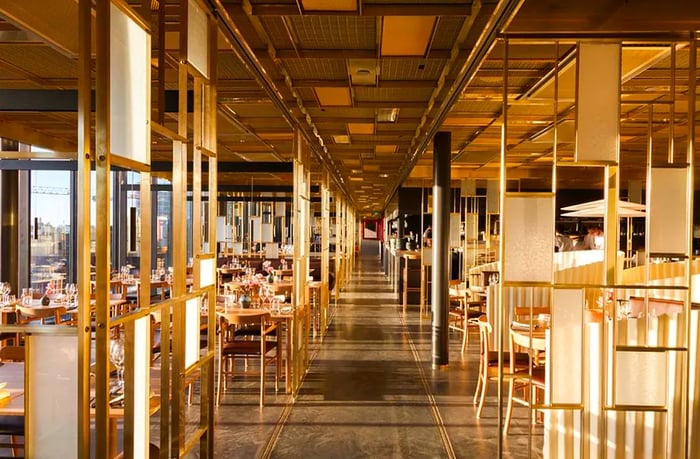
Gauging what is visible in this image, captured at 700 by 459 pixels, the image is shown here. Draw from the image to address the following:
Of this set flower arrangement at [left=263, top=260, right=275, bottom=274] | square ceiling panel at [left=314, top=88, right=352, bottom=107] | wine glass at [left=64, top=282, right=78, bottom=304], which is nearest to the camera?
square ceiling panel at [left=314, top=88, right=352, bottom=107]

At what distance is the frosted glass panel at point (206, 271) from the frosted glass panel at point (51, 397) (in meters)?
1.03

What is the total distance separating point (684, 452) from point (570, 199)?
649 inches

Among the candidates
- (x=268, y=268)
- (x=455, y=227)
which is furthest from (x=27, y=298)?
(x=455, y=227)

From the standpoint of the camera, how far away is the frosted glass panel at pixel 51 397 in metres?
1.75

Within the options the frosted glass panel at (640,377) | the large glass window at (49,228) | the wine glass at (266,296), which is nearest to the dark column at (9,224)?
the large glass window at (49,228)

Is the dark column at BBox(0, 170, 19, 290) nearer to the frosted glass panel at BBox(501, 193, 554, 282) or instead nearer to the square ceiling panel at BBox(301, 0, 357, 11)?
the square ceiling panel at BBox(301, 0, 357, 11)

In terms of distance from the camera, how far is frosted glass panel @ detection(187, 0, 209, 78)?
8.38 ft

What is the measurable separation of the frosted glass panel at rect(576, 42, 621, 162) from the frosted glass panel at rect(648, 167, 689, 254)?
12.1 inches

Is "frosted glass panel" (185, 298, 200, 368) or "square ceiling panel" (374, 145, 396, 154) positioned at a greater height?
"square ceiling panel" (374, 145, 396, 154)

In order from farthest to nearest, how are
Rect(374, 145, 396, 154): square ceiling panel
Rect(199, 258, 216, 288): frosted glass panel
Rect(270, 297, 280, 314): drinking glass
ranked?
Rect(374, 145, 396, 154): square ceiling panel
Rect(270, 297, 280, 314): drinking glass
Rect(199, 258, 216, 288): frosted glass panel

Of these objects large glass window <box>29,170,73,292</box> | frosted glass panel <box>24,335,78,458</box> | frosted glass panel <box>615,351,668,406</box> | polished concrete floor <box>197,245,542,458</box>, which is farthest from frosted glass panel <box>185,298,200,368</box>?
large glass window <box>29,170,73,292</box>

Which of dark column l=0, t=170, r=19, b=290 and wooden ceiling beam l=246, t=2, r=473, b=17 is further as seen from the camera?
dark column l=0, t=170, r=19, b=290

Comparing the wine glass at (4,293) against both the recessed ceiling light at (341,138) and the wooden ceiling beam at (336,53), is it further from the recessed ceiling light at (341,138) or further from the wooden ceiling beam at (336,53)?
the recessed ceiling light at (341,138)

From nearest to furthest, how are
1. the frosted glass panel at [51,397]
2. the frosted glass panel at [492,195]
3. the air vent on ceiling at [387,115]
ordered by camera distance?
1. the frosted glass panel at [51,397]
2. the air vent on ceiling at [387,115]
3. the frosted glass panel at [492,195]
